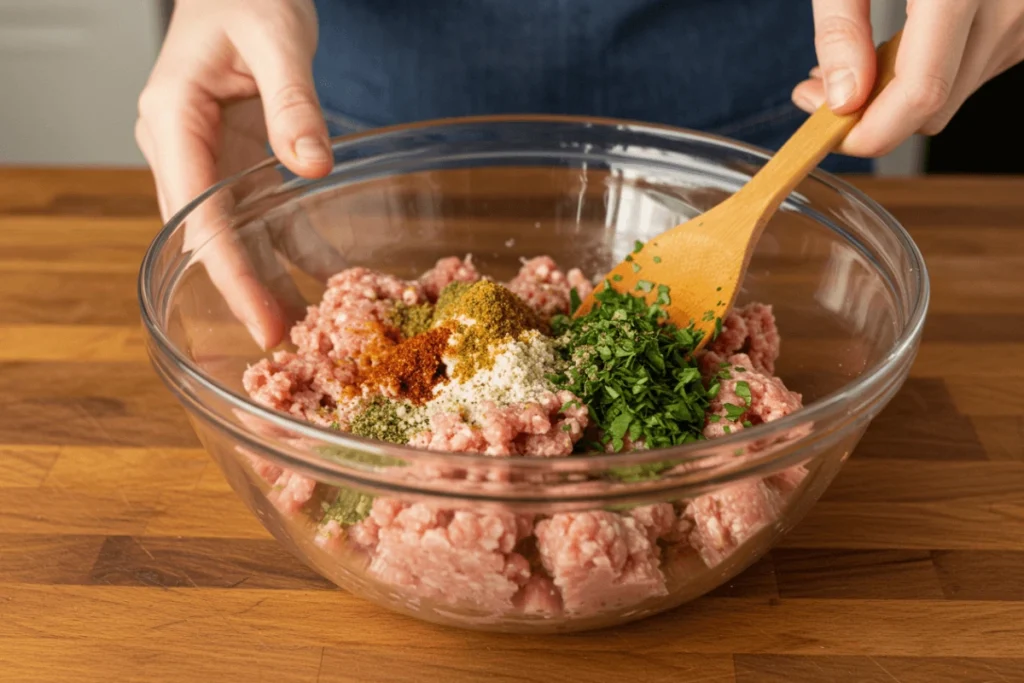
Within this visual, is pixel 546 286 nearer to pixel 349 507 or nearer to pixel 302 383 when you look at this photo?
pixel 302 383

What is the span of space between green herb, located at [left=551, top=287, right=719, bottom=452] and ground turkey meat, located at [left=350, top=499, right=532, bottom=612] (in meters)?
0.24

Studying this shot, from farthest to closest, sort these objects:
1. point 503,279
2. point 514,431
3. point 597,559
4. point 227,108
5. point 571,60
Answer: point 571,60, point 503,279, point 227,108, point 514,431, point 597,559

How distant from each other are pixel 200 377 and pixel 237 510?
48 cm

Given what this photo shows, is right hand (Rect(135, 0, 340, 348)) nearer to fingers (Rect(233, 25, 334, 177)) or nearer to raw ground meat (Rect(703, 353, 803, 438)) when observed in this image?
fingers (Rect(233, 25, 334, 177))

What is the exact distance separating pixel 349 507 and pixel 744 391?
0.57 metres

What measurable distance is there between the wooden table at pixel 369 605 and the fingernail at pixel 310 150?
581 millimetres

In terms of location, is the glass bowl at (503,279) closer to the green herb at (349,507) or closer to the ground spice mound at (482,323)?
the green herb at (349,507)

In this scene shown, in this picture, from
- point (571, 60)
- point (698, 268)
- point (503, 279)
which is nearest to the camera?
point (698, 268)

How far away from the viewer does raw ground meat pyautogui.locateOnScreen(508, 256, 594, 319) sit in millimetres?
1682

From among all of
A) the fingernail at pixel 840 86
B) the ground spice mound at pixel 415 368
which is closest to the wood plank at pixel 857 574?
the ground spice mound at pixel 415 368

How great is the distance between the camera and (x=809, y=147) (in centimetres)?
154

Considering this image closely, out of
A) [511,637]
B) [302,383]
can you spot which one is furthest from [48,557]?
[511,637]

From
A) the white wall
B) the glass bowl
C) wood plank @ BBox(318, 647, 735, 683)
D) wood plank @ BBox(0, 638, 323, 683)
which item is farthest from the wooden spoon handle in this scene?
the white wall

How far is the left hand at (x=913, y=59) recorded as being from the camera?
4.61 ft
